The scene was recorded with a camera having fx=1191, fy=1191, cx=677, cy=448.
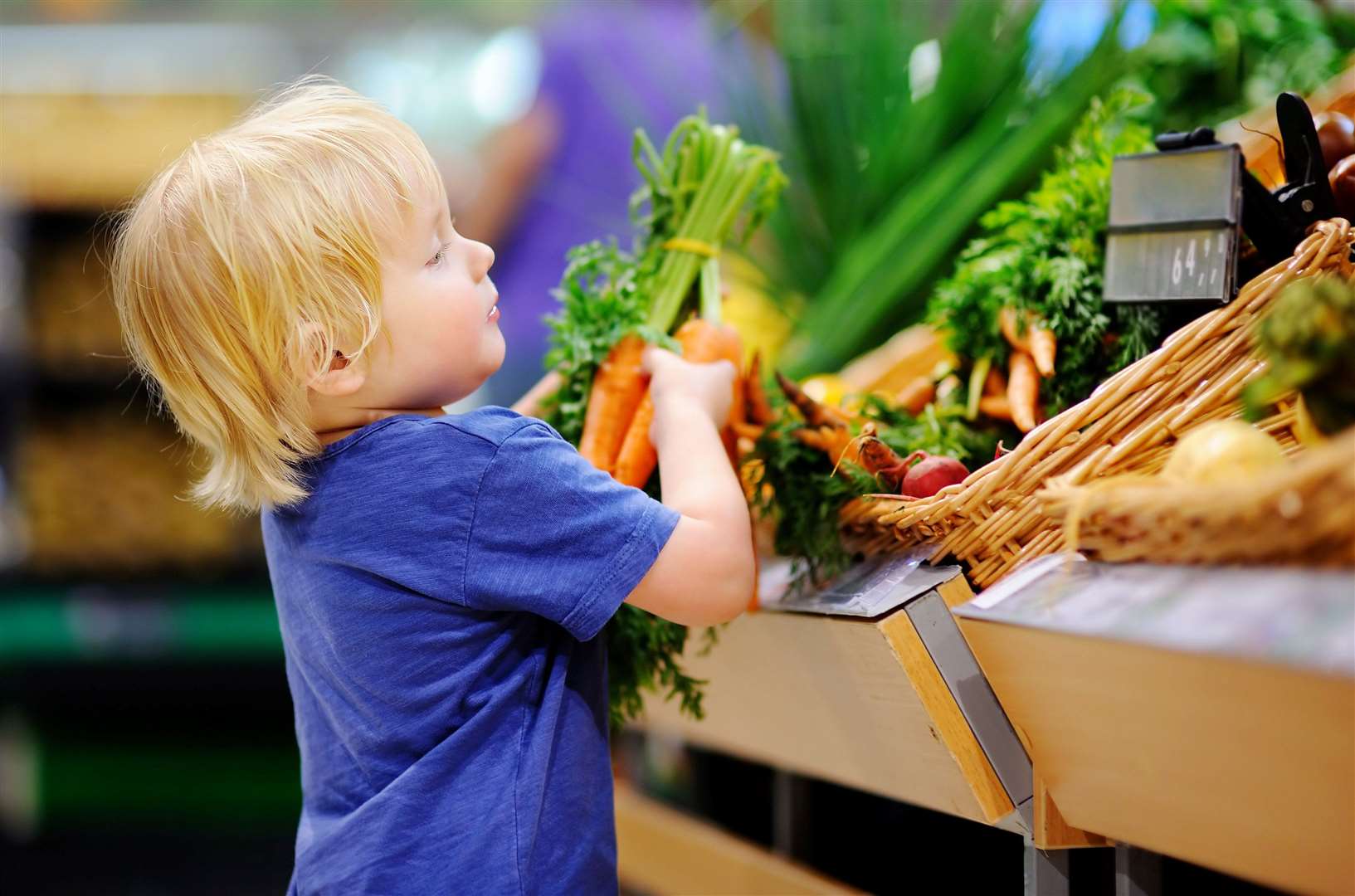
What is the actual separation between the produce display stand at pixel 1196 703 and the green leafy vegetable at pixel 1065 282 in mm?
316

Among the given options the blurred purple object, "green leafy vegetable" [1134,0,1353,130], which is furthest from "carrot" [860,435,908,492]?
the blurred purple object

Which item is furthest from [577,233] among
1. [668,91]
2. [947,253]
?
[947,253]

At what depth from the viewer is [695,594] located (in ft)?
3.06

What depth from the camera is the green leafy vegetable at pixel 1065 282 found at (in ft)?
3.52

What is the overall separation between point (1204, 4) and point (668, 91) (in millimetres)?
853

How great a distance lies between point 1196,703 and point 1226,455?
0.48 ft

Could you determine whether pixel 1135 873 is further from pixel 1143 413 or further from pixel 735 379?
pixel 735 379

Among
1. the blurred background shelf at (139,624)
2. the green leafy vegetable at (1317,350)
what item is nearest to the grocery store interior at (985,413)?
the green leafy vegetable at (1317,350)

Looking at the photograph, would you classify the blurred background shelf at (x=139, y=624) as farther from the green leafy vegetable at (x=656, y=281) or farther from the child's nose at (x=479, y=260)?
the child's nose at (x=479, y=260)

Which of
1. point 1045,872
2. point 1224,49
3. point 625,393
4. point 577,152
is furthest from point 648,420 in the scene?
point 577,152

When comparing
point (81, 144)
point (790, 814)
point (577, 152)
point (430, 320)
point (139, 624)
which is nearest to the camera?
point (430, 320)

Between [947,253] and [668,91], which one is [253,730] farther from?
[947,253]

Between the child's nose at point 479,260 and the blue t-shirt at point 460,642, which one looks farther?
Answer: the child's nose at point 479,260

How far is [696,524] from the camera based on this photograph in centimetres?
93
